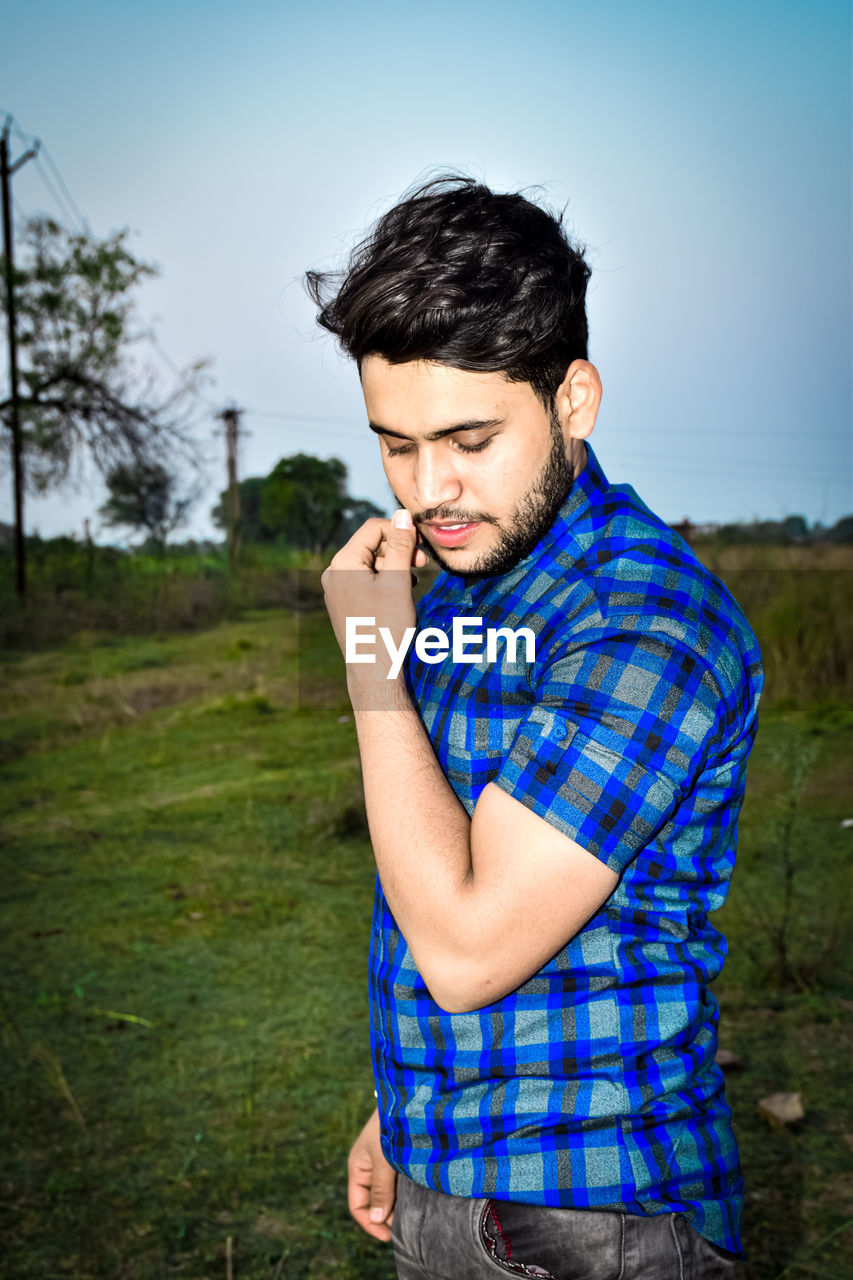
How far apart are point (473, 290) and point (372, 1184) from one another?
3.71 feet

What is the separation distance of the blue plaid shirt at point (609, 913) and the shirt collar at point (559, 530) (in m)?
0.02

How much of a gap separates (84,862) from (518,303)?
11.5 ft

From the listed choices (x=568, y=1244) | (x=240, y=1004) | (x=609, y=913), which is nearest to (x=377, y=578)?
(x=609, y=913)

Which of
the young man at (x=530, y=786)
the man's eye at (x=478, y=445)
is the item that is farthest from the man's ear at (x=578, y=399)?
the man's eye at (x=478, y=445)

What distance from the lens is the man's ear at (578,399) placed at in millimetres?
1147

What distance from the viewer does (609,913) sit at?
3.11 ft

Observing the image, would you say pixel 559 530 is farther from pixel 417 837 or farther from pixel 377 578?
pixel 417 837

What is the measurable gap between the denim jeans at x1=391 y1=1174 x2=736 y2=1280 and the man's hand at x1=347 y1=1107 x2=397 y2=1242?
280 millimetres

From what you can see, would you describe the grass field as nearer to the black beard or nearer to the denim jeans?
the denim jeans

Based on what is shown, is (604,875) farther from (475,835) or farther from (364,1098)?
(364,1098)

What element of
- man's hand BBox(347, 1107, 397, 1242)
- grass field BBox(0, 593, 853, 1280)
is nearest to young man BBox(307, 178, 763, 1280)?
man's hand BBox(347, 1107, 397, 1242)

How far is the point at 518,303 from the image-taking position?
1114 mm

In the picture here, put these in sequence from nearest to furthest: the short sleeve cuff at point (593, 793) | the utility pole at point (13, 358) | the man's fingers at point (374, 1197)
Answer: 1. the short sleeve cuff at point (593, 793)
2. the man's fingers at point (374, 1197)
3. the utility pole at point (13, 358)

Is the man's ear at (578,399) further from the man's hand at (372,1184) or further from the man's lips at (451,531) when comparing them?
the man's hand at (372,1184)
